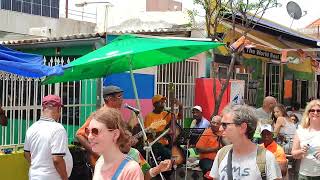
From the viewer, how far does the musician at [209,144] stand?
714 cm

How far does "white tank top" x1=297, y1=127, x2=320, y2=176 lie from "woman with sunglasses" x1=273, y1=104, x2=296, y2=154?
2.18 meters

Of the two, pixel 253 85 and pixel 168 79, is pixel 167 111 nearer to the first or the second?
pixel 168 79

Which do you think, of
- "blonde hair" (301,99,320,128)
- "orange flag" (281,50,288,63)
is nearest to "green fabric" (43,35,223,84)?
"blonde hair" (301,99,320,128)

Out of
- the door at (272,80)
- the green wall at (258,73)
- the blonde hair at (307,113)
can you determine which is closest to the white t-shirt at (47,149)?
the blonde hair at (307,113)

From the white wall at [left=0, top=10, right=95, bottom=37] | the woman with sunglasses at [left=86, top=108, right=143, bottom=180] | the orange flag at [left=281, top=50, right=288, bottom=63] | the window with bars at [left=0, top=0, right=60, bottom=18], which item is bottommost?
the woman with sunglasses at [left=86, top=108, right=143, bottom=180]

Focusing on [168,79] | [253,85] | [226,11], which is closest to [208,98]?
[168,79]

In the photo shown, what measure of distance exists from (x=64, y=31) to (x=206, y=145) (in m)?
11.3

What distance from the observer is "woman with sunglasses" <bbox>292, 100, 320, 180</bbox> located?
5293 millimetres

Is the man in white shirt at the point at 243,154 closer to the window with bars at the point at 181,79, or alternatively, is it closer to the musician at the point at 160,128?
the musician at the point at 160,128

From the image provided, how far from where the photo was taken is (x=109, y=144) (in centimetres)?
297

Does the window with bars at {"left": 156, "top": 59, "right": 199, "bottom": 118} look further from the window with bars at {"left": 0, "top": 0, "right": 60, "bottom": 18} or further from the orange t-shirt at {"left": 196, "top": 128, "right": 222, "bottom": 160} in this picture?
the window with bars at {"left": 0, "top": 0, "right": 60, "bottom": 18}

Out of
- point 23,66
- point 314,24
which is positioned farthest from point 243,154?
point 314,24

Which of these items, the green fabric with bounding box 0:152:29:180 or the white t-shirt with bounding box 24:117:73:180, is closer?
the white t-shirt with bounding box 24:117:73:180

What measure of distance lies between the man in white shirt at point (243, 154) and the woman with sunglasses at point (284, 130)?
404 centimetres
